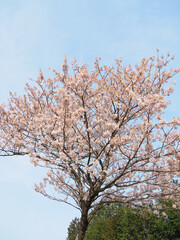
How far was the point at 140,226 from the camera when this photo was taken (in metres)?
10.3

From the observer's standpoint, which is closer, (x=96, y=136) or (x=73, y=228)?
(x=96, y=136)

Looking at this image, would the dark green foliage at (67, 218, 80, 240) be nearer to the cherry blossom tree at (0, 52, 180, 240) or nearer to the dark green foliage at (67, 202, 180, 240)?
the dark green foliage at (67, 202, 180, 240)

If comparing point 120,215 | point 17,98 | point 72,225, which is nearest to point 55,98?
point 17,98

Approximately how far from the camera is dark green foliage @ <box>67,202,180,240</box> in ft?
31.5

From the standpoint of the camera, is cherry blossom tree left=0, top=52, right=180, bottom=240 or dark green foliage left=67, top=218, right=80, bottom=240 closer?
cherry blossom tree left=0, top=52, right=180, bottom=240

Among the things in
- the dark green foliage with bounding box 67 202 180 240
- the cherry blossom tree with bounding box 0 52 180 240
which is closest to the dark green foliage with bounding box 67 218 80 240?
the dark green foliage with bounding box 67 202 180 240

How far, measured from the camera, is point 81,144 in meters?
7.09

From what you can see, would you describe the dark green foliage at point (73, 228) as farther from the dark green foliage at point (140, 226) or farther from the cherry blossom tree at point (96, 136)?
the cherry blossom tree at point (96, 136)

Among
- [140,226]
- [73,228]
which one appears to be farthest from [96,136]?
[73,228]

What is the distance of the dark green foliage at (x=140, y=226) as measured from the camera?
31.5 ft

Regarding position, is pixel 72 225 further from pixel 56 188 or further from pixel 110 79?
pixel 110 79

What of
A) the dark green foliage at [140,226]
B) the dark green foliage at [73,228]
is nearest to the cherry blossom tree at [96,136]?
the dark green foliage at [140,226]

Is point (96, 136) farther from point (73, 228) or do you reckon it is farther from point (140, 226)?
point (73, 228)

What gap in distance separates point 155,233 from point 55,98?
24.4 feet
